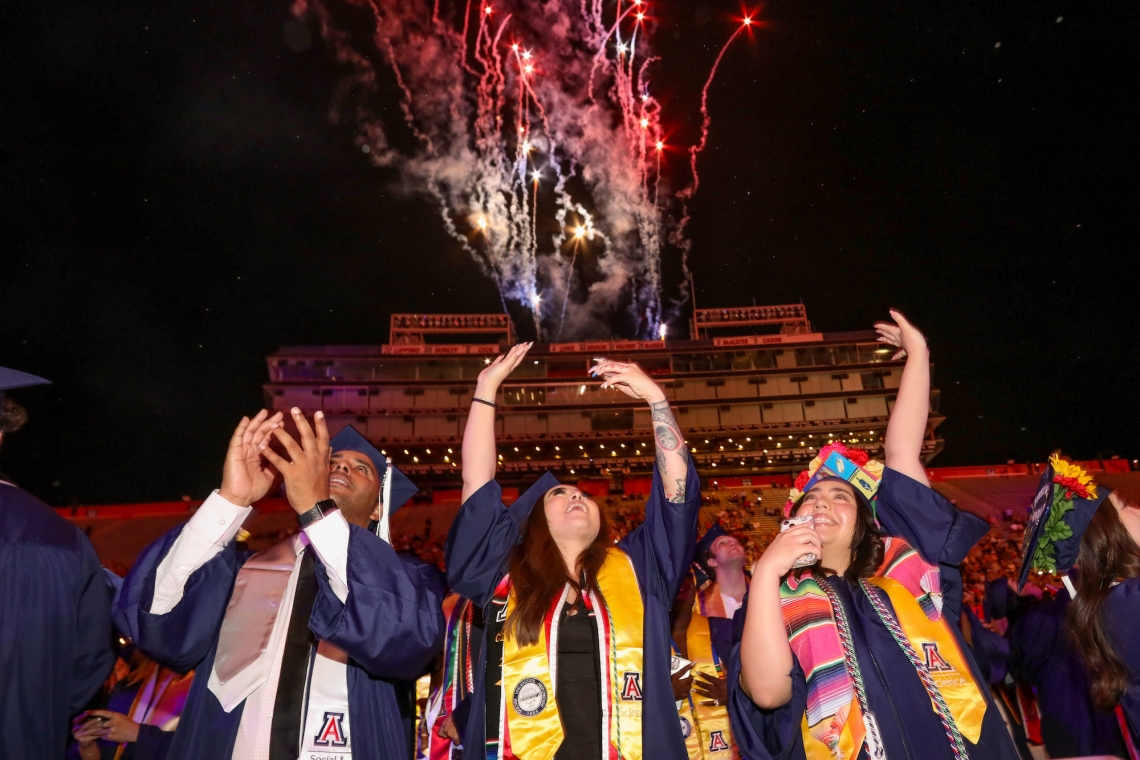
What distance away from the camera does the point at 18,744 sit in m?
2.34

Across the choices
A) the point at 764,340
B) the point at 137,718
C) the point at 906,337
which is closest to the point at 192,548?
the point at 137,718

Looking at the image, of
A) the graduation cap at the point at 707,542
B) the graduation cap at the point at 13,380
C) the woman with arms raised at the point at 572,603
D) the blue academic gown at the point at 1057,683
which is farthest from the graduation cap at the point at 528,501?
the blue academic gown at the point at 1057,683

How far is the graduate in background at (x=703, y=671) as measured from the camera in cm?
411

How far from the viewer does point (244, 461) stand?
2.78 m

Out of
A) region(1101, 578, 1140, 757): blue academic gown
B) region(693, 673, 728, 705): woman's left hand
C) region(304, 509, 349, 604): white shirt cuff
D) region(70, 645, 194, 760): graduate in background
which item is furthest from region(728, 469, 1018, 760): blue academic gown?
region(70, 645, 194, 760): graduate in background

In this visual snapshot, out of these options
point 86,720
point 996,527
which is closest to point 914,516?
point 86,720

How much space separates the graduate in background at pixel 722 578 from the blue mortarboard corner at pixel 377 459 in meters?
2.90

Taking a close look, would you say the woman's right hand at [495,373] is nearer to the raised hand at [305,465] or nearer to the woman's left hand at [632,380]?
the woman's left hand at [632,380]

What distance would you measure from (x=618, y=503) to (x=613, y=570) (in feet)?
122

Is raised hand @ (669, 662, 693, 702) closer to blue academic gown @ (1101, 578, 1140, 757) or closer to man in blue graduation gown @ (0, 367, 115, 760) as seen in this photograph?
blue academic gown @ (1101, 578, 1140, 757)

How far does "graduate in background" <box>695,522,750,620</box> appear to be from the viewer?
582 centimetres

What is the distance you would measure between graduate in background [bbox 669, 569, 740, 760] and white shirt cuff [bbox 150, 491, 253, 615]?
2502 mm

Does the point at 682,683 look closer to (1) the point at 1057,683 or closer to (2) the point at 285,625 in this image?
(2) the point at 285,625

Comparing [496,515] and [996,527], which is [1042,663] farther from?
[996,527]
